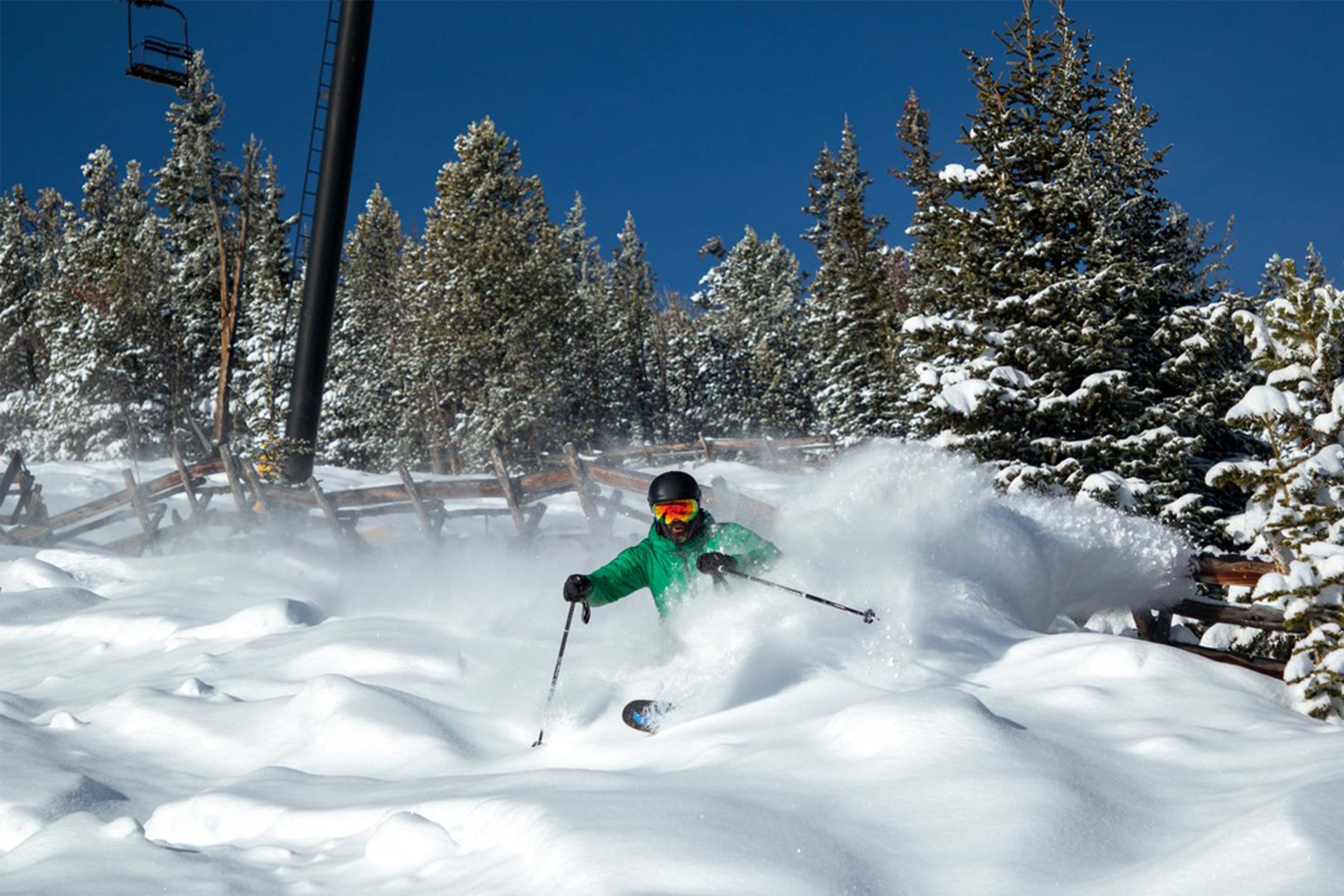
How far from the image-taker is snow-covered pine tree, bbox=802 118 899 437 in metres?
32.7

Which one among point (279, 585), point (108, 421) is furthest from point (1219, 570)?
point (108, 421)

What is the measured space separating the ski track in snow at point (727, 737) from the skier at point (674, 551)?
218 mm

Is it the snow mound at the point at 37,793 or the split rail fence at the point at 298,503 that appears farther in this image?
the split rail fence at the point at 298,503

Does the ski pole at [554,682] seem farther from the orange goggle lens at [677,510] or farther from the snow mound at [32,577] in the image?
the snow mound at [32,577]

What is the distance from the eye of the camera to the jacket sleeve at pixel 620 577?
6664 millimetres

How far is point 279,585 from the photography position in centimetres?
1130

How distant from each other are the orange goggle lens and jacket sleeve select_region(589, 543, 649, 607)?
→ 26cm

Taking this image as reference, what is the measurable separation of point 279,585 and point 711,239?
60.0 meters

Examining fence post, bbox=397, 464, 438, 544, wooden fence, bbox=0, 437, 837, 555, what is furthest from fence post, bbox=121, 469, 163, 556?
fence post, bbox=397, 464, 438, 544

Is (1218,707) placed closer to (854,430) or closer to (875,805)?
(875,805)

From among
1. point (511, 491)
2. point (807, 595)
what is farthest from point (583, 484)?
point (807, 595)

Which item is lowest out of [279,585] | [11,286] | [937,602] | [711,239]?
[279,585]

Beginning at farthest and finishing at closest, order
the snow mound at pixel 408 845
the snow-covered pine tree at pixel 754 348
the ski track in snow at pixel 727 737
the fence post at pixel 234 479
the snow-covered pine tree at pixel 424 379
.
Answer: the snow-covered pine tree at pixel 754 348
the snow-covered pine tree at pixel 424 379
the fence post at pixel 234 479
the snow mound at pixel 408 845
the ski track in snow at pixel 727 737

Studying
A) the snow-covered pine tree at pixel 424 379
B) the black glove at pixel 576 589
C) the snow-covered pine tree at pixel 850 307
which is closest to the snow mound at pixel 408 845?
the black glove at pixel 576 589
